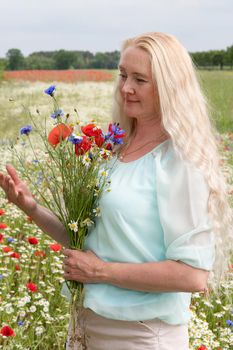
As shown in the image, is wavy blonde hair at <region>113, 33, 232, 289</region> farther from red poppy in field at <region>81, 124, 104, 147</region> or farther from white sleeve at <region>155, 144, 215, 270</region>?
red poppy in field at <region>81, 124, 104, 147</region>

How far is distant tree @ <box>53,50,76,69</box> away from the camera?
126ft

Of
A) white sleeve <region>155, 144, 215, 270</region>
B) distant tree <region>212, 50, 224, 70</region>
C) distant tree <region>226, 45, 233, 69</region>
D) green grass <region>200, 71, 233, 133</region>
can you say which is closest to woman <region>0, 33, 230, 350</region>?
white sleeve <region>155, 144, 215, 270</region>

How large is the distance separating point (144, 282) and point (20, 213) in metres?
3.66

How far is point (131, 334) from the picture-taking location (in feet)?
7.55

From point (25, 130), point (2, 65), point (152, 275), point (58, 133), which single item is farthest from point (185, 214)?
point (2, 65)

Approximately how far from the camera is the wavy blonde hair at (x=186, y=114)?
2.21 metres

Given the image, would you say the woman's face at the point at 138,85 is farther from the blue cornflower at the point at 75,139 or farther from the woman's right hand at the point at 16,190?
the woman's right hand at the point at 16,190

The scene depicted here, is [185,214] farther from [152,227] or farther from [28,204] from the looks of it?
[28,204]

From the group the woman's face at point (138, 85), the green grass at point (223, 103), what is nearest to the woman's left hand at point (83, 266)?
the woman's face at point (138, 85)

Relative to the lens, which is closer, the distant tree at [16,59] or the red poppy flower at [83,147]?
the red poppy flower at [83,147]

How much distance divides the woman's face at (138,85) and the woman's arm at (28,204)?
1.64 ft

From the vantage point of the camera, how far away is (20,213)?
18.8ft

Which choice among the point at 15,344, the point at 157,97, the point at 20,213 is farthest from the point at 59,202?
the point at 20,213

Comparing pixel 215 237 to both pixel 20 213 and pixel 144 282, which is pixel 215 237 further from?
pixel 20 213
